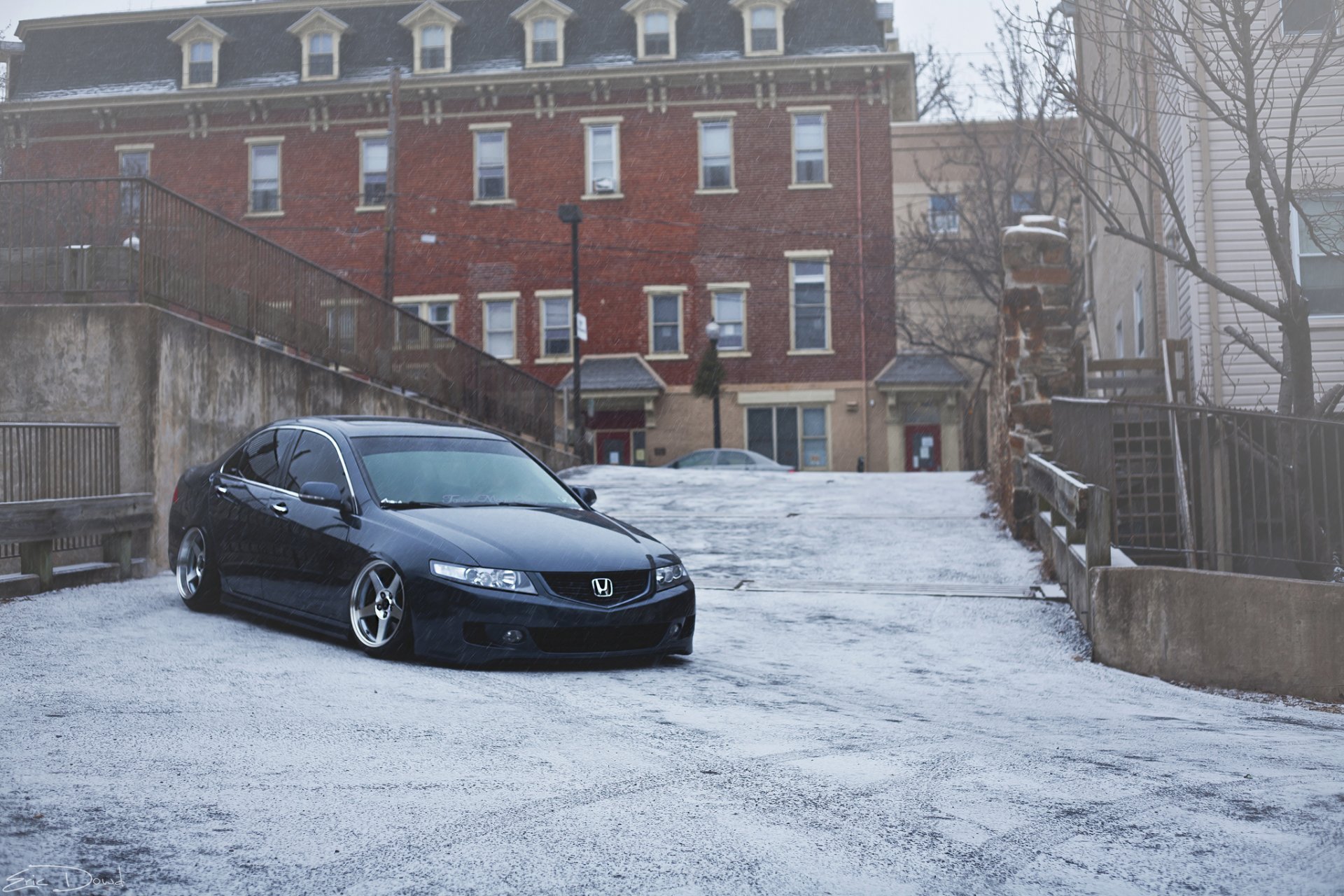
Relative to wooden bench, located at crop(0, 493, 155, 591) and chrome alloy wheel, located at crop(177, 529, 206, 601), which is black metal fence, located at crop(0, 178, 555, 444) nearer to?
wooden bench, located at crop(0, 493, 155, 591)

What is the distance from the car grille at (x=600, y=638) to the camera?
7.88m

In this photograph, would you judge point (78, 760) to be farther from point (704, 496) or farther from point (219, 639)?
point (704, 496)

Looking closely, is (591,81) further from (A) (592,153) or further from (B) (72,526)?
(B) (72,526)

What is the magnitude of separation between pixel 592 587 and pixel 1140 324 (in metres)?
16.7

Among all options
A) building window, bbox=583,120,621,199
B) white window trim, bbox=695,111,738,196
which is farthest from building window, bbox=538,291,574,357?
white window trim, bbox=695,111,738,196

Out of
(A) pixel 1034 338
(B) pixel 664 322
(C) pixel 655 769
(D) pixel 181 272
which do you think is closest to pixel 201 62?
(B) pixel 664 322

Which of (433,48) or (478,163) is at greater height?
(433,48)

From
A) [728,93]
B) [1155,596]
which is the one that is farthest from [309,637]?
[728,93]

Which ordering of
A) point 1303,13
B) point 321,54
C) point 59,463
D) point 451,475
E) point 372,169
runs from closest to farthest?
point 451,475 < point 59,463 < point 1303,13 < point 372,169 < point 321,54

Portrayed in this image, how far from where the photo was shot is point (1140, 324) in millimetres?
22484

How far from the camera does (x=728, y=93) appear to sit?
131 ft

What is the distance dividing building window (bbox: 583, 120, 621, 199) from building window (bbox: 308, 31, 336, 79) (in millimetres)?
8150

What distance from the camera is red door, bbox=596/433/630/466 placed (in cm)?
4000

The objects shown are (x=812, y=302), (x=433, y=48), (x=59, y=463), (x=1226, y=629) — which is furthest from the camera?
(x=433, y=48)
